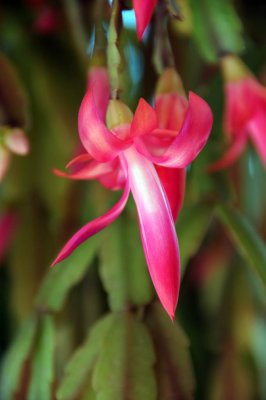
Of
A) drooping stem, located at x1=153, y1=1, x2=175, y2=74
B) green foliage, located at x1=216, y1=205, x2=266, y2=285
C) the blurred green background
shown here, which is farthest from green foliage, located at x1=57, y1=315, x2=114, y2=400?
drooping stem, located at x1=153, y1=1, x2=175, y2=74

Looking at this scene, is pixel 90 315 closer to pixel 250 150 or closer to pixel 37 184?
pixel 37 184

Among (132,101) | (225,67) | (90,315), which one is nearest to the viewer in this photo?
(225,67)

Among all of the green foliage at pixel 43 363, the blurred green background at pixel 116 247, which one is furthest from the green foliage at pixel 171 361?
the green foliage at pixel 43 363

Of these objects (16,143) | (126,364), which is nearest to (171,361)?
(126,364)

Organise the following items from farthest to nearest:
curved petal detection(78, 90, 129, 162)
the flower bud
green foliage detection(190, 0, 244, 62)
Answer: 1. green foliage detection(190, 0, 244, 62)
2. the flower bud
3. curved petal detection(78, 90, 129, 162)

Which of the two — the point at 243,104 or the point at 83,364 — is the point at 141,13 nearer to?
the point at 243,104

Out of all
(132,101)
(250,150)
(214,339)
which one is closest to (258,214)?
(250,150)

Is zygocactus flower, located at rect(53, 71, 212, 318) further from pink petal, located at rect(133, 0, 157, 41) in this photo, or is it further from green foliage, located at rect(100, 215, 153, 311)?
green foliage, located at rect(100, 215, 153, 311)
